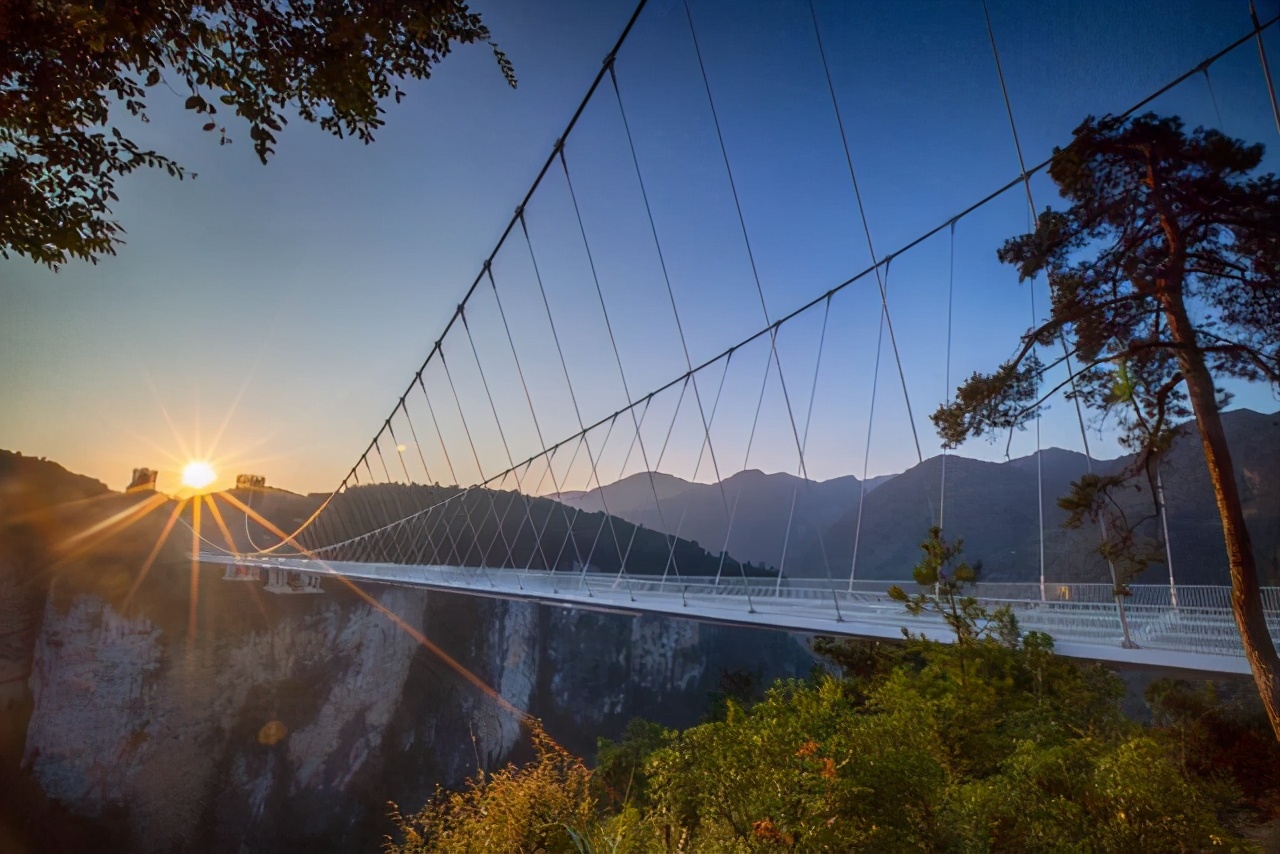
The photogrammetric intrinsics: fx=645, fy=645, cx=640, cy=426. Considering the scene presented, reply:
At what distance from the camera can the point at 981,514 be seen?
69.3m

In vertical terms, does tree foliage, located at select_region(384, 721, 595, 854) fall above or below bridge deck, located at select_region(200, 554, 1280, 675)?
below

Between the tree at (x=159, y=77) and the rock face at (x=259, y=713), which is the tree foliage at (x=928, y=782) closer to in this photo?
the tree at (x=159, y=77)

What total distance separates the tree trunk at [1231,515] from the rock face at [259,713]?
714 inches

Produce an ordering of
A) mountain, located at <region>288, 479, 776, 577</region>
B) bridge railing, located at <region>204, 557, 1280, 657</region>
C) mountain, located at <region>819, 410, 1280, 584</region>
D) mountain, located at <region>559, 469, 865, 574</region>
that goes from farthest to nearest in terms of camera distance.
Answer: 1. mountain, located at <region>559, 469, 865, 574</region>
2. mountain, located at <region>288, 479, 776, 577</region>
3. mountain, located at <region>819, 410, 1280, 584</region>
4. bridge railing, located at <region>204, 557, 1280, 657</region>

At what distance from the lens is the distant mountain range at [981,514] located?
24.4 feet

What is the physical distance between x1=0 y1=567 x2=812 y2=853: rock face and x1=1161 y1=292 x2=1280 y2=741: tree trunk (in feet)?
59.5

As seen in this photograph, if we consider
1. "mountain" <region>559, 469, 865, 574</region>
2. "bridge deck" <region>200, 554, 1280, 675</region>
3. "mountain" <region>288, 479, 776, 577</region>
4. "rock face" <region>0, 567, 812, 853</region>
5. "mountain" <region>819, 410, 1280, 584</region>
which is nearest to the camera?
"bridge deck" <region>200, 554, 1280, 675</region>

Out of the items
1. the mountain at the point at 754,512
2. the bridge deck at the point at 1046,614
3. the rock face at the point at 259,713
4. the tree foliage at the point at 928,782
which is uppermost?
the mountain at the point at 754,512

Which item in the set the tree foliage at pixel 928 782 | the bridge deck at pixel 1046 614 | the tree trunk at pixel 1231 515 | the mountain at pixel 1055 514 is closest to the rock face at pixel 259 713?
the bridge deck at pixel 1046 614

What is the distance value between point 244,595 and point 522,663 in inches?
705

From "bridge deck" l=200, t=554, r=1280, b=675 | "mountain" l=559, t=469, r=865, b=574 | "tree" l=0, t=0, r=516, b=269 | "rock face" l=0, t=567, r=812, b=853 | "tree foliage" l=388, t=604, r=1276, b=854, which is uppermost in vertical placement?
"mountain" l=559, t=469, r=865, b=574

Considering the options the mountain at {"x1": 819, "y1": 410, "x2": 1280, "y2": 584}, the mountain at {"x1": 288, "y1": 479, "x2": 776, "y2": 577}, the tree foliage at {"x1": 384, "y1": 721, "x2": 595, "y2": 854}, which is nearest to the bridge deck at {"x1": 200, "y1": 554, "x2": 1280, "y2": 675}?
the mountain at {"x1": 819, "y1": 410, "x2": 1280, "y2": 584}

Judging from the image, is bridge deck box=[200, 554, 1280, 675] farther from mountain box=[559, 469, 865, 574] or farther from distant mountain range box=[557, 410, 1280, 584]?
mountain box=[559, 469, 865, 574]

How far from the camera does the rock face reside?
22859mm
